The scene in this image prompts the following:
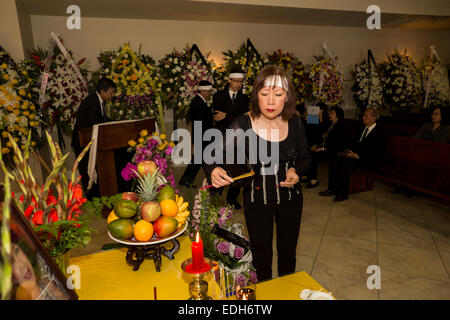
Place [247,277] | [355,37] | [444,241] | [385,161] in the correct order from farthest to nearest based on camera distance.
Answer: [355,37] → [385,161] → [444,241] → [247,277]

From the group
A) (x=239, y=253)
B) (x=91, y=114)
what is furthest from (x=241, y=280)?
(x=91, y=114)

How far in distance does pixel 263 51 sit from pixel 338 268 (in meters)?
5.67

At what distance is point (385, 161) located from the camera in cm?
523

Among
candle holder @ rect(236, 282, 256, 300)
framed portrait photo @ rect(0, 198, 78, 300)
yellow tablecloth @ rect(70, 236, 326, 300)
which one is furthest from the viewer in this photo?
yellow tablecloth @ rect(70, 236, 326, 300)

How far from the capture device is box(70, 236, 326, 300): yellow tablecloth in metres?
1.43

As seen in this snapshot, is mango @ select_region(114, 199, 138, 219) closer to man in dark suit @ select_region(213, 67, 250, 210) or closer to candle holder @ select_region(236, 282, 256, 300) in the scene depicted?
candle holder @ select_region(236, 282, 256, 300)

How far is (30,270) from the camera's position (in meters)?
0.98

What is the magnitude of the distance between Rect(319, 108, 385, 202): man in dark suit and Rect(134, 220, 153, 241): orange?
4.13 meters

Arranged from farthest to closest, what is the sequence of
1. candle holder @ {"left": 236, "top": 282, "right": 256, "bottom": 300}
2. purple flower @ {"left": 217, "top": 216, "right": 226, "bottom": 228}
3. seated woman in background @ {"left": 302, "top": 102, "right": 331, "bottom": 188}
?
seated woman in background @ {"left": 302, "top": 102, "right": 331, "bottom": 188} < purple flower @ {"left": 217, "top": 216, "right": 226, "bottom": 228} < candle holder @ {"left": 236, "top": 282, "right": 256, "bottom": 300}

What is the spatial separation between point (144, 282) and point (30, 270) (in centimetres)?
63

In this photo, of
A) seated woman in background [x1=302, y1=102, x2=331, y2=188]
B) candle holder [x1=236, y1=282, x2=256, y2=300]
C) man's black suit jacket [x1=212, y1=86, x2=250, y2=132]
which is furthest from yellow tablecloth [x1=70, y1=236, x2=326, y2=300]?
seated woman in background [x1=302, y1=102, x2=331, y2=188]

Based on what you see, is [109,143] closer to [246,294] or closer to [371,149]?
[246,294]
